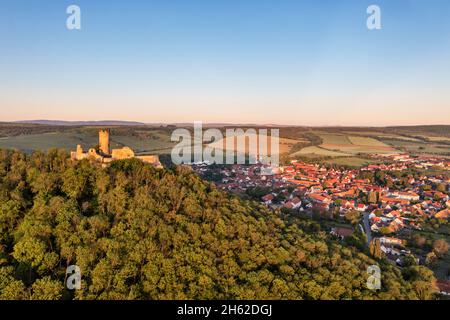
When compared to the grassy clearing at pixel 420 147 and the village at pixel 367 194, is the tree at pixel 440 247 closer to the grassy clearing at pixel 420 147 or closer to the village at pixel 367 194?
the village at pixel 367 194

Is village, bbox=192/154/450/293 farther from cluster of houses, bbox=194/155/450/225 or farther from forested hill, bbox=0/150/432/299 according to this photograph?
forested hill, bbox=0/150/432/299

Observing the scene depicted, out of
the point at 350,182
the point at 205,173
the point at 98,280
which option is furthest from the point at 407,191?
the point at 98,280

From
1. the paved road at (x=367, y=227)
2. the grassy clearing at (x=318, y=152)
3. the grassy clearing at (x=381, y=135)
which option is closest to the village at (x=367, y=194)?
the paved road at (x=367, y=227)

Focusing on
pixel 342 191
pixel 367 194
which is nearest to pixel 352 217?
pixel 367 194

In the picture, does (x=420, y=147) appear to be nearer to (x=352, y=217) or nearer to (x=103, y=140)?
(x=352, y=217)

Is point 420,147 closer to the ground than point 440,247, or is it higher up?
higher up

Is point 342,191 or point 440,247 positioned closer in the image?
point 440,247

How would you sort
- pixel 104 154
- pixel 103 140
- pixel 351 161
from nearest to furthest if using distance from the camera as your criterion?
pixel 104 154 < pixel 103 140 < pixel 351 161
